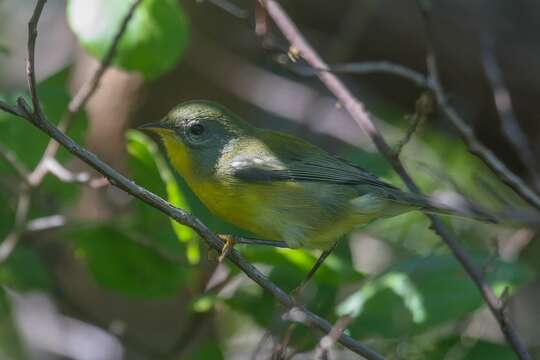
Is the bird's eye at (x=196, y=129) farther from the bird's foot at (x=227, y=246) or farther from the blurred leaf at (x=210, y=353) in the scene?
the blurred leaf at (x=210, y=353)

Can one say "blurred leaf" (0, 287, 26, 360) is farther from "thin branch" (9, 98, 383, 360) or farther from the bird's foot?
"thin branch" (9, 98, 383, 360)

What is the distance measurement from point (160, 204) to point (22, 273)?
183 cm

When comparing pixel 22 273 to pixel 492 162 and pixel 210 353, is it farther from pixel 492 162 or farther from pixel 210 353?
pixel 492 162

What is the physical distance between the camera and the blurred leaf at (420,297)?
3.13 meters

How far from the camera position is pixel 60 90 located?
3.67 meters

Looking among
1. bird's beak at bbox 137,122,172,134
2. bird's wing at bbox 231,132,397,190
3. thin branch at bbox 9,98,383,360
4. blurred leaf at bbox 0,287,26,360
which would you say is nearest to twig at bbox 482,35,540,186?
bird's wing at bbox 231,132,397,190

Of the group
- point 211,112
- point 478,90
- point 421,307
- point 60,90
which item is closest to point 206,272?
point 211,112

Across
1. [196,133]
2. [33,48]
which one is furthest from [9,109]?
[196,133]

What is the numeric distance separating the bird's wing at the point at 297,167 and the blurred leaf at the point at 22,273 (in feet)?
3.70

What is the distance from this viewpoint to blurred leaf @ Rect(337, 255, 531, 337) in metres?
3.13

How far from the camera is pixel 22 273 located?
393 centimetres

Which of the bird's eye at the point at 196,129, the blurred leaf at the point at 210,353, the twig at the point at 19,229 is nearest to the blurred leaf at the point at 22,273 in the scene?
the twig at the point at 19,229

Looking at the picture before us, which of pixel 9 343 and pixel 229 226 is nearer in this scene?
pixel 229 226

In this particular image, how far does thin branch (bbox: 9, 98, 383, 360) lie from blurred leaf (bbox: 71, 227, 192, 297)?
1.01 meters
